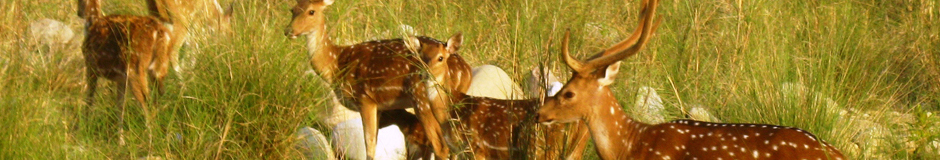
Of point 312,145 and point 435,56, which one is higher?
point 435,56

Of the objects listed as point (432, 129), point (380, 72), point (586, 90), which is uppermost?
point (586, 90)

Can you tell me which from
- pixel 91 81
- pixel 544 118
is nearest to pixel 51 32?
pixel 91 81

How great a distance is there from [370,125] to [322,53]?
0.64 metres

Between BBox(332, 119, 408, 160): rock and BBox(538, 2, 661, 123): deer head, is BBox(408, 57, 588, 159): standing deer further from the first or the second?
BBox(332, 119, 408, 160): rock

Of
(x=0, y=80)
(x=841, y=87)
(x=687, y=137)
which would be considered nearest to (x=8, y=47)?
(x=0, y=80)

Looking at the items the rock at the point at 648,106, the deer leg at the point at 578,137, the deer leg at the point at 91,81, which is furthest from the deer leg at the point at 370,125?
the deer leg at the point at 91,81

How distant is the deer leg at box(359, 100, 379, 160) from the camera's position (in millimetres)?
6602

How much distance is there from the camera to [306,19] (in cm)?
718

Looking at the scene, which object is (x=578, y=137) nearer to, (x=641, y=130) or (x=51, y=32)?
(x=641, y=130)

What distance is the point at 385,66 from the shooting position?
22.2 ft

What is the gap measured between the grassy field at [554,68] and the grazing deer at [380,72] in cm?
16

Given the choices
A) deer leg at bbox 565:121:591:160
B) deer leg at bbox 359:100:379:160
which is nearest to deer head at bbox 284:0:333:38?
deer leg at bbox 359:100:379:160

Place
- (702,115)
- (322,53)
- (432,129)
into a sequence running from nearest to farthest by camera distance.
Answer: (432,129)
(702,115)
(322,53)

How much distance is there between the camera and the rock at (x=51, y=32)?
28.1 feet
